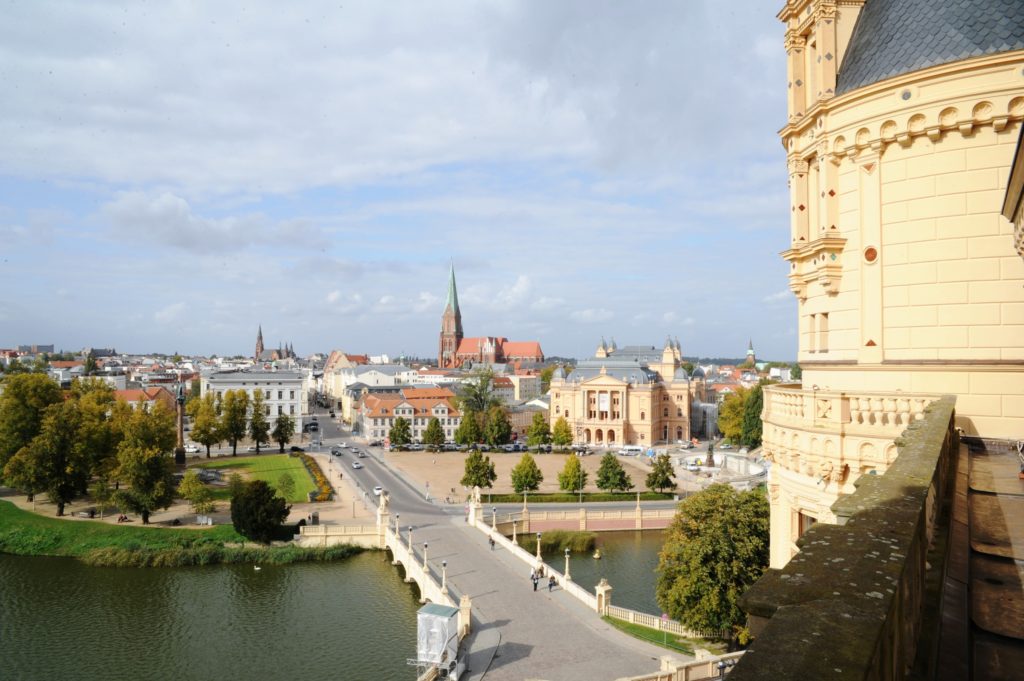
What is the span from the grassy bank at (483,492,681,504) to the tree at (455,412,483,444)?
92.4 feet

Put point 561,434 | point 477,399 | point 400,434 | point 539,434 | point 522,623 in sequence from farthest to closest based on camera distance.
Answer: point 477,399, point 561,434, point 539,434, point 400,434, point 522,623

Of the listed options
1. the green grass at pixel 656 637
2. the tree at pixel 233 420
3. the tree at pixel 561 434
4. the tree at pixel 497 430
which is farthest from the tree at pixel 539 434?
the green grass at pixel 656 637

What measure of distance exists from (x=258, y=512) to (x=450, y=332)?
142470 mm

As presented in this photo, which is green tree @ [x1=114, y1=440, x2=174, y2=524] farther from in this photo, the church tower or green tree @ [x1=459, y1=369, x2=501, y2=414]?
the church tower

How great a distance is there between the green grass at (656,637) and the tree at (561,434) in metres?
59.1

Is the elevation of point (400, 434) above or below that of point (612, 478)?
above

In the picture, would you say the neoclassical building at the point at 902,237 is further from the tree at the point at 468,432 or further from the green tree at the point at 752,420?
the tree at the point at 468,432

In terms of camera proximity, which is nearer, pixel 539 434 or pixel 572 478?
pixel 572 478

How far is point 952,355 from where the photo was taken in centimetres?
1155

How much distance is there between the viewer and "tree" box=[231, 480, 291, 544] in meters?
42.9

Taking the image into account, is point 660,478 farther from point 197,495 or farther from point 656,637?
point 197,495

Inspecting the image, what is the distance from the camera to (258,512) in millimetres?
42844

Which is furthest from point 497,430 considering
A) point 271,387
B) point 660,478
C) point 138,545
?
point 138,545

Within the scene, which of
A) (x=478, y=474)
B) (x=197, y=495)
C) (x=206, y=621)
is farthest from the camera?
(x=478, y=474)
